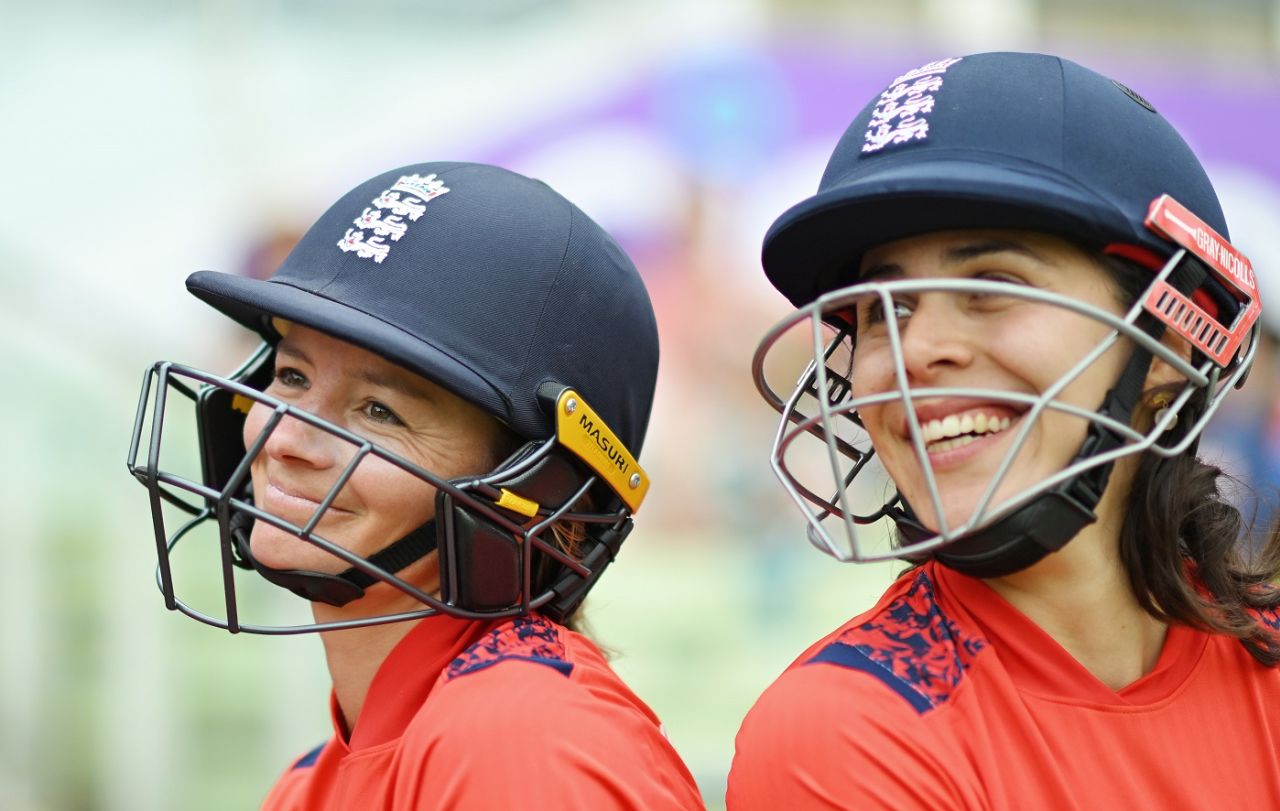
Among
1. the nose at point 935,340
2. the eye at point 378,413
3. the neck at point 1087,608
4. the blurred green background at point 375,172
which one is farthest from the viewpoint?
the blurred green background at point 375,172

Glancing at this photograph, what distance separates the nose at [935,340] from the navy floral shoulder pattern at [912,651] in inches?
12.8

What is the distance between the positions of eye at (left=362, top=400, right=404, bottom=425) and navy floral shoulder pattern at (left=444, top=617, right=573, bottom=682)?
0.36 meters

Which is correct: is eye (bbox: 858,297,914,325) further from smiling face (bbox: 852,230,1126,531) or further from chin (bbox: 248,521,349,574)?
chin (bbox: 248,521,349,574)

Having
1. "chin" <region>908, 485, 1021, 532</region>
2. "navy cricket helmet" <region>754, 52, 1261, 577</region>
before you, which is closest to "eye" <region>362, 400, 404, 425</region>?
"navy cricket helmet" <region>754, 52, 1261, 577</region>

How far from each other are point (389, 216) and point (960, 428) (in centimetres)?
99

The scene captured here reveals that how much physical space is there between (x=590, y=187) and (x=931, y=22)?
222cm

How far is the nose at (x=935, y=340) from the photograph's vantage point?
6.10 feet

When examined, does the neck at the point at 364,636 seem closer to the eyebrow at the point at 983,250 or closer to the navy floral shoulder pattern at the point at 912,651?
the navy floral shoulder pattern at the point at 912,651

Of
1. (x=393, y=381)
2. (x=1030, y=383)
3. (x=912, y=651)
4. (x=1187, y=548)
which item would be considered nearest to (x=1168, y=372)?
(x=1030, y=383)

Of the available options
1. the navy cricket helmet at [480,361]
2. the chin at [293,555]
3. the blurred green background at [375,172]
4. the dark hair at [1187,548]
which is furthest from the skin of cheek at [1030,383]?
the blurred green background at [375,172]

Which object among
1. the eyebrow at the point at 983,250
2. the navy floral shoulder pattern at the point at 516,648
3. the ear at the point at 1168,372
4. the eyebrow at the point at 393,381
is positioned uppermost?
the eyebrow at the point at 983,250

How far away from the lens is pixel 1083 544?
1993 millimetres

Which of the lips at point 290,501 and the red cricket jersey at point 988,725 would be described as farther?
the lips at point 290,501

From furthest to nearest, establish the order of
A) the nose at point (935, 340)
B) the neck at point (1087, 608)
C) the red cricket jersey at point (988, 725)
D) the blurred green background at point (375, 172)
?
1. the blurred green background at point (375, 172)
2. the neck at point (1087, 608)
3. the nose at point (935, 340)
4. the red cricket jersey at point (988, 725)
